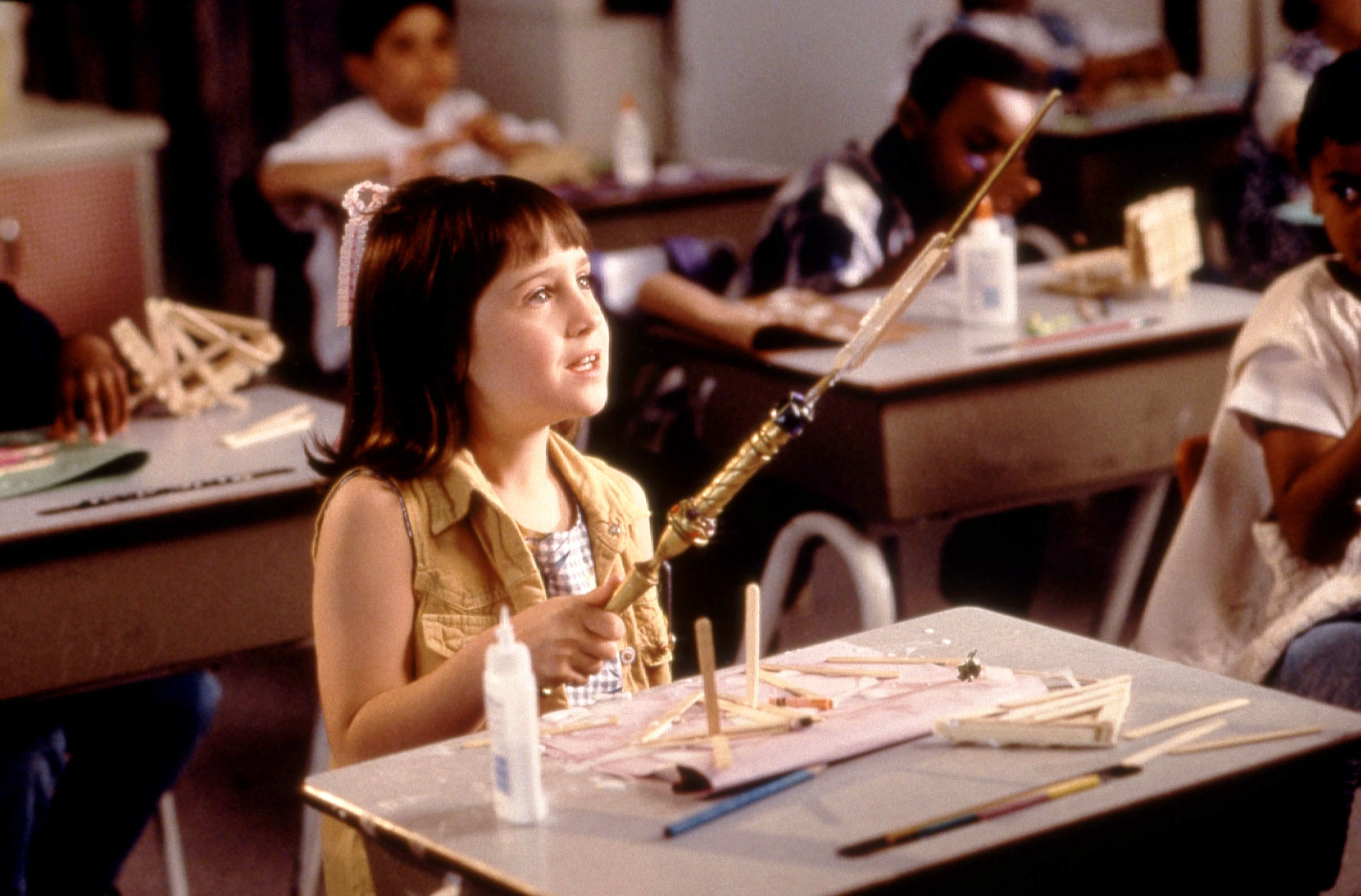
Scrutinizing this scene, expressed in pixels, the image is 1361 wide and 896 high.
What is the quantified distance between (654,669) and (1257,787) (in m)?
0.66

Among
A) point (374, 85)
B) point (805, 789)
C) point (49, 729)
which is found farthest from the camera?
point (374, 85)

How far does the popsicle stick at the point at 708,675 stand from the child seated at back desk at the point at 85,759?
1.10 metres

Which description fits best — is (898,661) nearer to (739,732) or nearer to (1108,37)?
(739,732)

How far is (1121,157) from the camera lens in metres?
5.28

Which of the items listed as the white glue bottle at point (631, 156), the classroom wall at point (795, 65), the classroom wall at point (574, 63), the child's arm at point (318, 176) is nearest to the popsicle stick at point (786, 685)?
the child's arm at point (318, 176)

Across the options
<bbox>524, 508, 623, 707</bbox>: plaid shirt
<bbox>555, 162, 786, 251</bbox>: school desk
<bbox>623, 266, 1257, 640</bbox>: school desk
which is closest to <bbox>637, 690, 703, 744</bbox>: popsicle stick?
<bbox>524, 508, 623, 707</bbox>: plaid shirt

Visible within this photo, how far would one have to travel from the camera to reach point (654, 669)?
1.81 m

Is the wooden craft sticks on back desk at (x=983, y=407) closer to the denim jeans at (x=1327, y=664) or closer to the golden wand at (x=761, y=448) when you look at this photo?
the denim jeans at (x=1327, y=664)

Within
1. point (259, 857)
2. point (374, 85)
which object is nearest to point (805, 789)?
point (259, 857)

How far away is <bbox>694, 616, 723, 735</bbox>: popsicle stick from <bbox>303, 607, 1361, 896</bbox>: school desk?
87mm

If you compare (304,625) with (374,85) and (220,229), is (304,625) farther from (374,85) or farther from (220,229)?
(220,229)

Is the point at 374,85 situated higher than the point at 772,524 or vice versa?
the point at 374,85

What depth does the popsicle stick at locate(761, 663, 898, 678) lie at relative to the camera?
155 cm

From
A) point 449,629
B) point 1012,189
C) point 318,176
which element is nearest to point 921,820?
point 449,629
